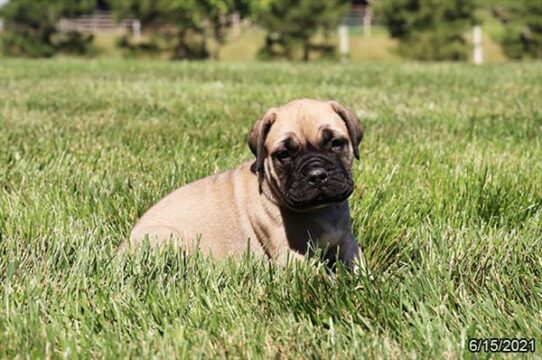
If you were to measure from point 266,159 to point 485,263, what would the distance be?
1068mm

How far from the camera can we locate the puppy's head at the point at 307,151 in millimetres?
3094

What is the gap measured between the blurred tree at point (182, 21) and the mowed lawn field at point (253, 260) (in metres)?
26.0

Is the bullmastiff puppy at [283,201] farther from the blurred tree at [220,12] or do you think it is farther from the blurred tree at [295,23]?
the blurred tree at [295,23]

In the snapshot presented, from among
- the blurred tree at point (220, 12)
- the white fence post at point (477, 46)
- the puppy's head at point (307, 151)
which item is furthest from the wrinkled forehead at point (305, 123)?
the white fence post at point (477, 46)

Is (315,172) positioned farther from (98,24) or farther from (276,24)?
(98,24)

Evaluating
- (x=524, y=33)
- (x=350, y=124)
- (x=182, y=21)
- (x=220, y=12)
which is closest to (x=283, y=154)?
(x=350, y=124)

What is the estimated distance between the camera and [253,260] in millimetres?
2949

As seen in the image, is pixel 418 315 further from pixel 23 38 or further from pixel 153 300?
pixel 23 38

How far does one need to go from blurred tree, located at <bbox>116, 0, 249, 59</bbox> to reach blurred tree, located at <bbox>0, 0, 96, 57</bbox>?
2.51m

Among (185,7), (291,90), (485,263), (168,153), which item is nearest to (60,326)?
(485,263)

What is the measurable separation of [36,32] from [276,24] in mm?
11369

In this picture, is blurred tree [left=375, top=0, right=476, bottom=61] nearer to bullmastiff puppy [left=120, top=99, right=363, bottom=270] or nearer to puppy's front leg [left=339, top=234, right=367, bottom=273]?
bullmastiff puppy [left=120, top=99, right=363, bottom=270]

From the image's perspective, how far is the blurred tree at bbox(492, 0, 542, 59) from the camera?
3167cm

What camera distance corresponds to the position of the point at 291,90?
982 cm
